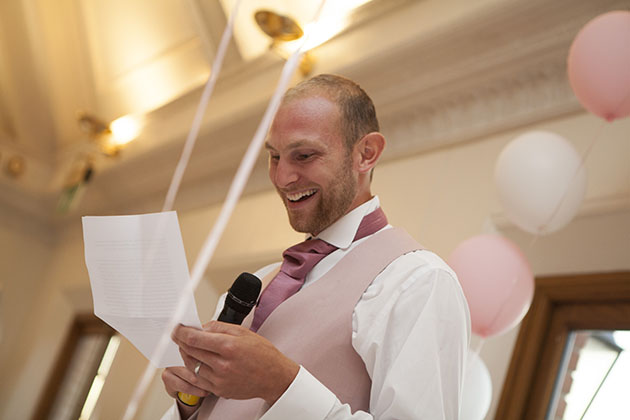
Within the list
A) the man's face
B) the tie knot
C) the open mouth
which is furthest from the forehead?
the tie knot

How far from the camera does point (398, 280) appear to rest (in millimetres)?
1139

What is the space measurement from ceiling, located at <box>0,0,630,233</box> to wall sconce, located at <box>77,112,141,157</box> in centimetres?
8

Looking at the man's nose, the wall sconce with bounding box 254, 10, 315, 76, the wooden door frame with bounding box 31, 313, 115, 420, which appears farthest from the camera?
the wooden door frame with bounding box 31, 313, 115, 420

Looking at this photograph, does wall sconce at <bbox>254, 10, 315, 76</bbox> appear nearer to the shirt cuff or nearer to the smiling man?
the smiling man

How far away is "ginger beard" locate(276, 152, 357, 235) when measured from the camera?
1.37 meters

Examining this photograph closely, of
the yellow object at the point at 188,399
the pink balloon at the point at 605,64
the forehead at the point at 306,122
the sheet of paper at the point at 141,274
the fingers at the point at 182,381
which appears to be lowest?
the yellow object at the point at 188,399

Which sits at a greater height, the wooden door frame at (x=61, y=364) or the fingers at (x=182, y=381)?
the wooden door frame at (x=61, y=364)

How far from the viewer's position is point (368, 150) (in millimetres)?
1463

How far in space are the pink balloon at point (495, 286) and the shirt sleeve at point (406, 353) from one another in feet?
2.82

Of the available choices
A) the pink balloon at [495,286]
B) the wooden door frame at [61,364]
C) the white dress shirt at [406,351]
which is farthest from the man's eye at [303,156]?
the wooden door frame at [61,364]

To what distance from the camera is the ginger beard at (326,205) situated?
4.49 feet

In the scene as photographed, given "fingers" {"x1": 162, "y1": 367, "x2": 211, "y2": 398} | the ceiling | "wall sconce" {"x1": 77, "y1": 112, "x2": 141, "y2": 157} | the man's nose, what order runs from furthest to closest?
1. "wall sconce" {"x1": 77, "y1": 112, "x2": 141, "y2": 157}
2. the ceiling
3. the man's nose
4. "fingers" {"x1": 162, "y1": 367, "x2": 211, "y2": 398}

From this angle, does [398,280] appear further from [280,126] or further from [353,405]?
[280,126]

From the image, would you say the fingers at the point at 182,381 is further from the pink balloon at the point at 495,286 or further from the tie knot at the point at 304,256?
the pink balloon at the point at 495,286
